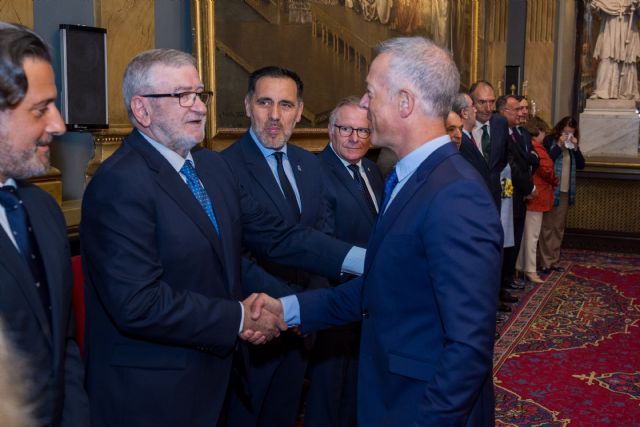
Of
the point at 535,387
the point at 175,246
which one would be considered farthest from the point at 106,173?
the point at 535,387

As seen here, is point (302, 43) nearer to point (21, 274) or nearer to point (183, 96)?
point (183, 96)

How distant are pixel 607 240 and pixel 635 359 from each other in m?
5.08

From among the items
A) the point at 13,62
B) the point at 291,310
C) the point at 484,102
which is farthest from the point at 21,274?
the point at 484,102

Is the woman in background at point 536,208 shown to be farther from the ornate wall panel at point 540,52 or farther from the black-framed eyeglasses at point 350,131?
the black-framed eyeglasses at point 350,131

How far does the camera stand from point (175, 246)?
2.42m

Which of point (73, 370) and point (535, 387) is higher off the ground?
point (73, 370)

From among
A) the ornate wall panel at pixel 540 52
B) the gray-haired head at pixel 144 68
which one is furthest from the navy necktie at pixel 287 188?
the ornate wall panel at pixel 540 52

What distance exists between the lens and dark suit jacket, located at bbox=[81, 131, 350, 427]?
233 cm

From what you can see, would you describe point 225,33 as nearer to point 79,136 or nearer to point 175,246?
point 79,136

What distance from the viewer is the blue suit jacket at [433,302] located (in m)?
1.92

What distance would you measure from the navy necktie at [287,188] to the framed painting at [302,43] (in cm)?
94

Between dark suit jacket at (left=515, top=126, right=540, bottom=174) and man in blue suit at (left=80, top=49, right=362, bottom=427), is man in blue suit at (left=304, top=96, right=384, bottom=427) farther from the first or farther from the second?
dark suit jacket at (left=515, top=126, right=540, bottom=174)

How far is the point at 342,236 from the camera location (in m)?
3.83

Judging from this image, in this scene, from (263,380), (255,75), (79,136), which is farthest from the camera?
(79,136)
